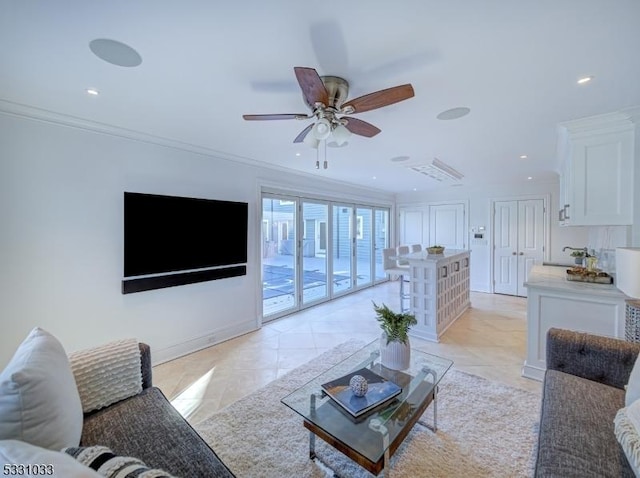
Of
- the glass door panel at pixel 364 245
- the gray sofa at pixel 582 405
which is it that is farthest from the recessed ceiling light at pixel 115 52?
the glass door panel at pixel 364 245

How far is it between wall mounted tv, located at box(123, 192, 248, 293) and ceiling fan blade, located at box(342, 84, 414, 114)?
2.26 metres

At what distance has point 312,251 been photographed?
5234 millimetres

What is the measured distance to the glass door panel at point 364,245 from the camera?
6.45 meters

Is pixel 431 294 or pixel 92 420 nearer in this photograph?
pixel 92 420

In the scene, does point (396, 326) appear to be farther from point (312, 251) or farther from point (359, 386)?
point (312, 251)

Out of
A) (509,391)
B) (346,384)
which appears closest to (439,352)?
(509,391)

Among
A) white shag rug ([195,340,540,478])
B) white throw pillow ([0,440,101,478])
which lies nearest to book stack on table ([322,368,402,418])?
white shag rug ([195,340,540,478])

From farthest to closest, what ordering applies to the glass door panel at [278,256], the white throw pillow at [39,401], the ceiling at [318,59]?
1. the glass door panel at [278,256]
2. the ceiling at [318,59]
3. the white throw pillow at [39,401]

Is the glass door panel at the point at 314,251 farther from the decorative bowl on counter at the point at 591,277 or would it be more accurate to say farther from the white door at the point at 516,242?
the white door at the point at 516,242

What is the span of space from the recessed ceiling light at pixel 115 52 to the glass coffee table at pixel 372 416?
2.18m

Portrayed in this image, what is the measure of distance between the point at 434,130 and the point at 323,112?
151 cm

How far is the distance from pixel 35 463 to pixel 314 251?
467cm

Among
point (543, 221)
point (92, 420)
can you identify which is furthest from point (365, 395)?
point (543, 221)

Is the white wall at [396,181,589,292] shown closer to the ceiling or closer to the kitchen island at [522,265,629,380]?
the kitchen island at [522,265,629,380]
